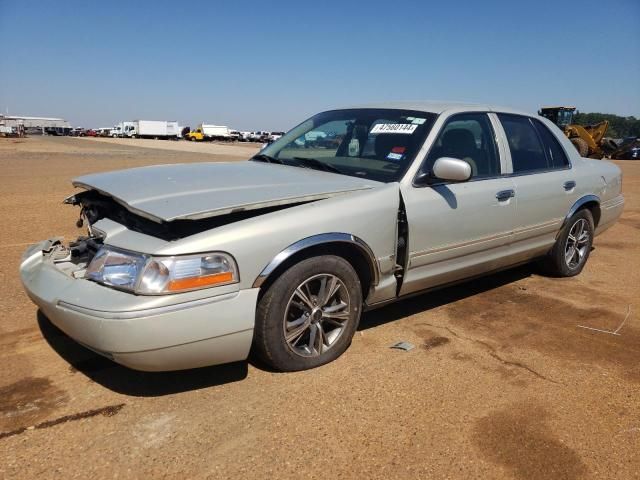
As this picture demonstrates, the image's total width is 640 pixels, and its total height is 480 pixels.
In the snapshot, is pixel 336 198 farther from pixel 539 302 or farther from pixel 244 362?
pixel 539 302

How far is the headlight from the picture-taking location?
246 centimetres

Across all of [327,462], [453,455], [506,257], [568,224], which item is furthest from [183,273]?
[568,224]

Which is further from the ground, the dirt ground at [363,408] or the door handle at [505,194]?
the door handle at [505,194]

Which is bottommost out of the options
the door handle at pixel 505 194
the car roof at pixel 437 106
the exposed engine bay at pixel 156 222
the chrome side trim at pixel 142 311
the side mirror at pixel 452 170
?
the chrome side trim at pixel 142 311

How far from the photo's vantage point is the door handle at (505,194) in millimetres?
3934

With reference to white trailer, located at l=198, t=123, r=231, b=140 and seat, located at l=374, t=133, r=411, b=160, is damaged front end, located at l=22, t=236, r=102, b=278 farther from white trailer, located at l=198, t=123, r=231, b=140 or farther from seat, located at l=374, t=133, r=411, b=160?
white trailer, located at l=198, t=123, r=231, b=140

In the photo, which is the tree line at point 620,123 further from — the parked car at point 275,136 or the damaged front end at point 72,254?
the damaged front end at point 72,254

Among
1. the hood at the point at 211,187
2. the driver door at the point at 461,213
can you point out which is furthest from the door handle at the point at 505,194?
the hood at the point at 211,187

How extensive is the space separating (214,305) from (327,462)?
890 millimetres

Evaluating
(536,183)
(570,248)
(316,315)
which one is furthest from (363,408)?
(570,248)

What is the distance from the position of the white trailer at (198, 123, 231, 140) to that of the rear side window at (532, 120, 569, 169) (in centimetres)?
8240

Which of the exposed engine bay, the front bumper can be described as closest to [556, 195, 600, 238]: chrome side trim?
the exposed engine bay

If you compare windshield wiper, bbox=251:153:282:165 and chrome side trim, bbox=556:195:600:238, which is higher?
windshield wiper, bbox=251:153:282:165

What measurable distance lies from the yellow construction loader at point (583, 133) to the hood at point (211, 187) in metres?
21.5
